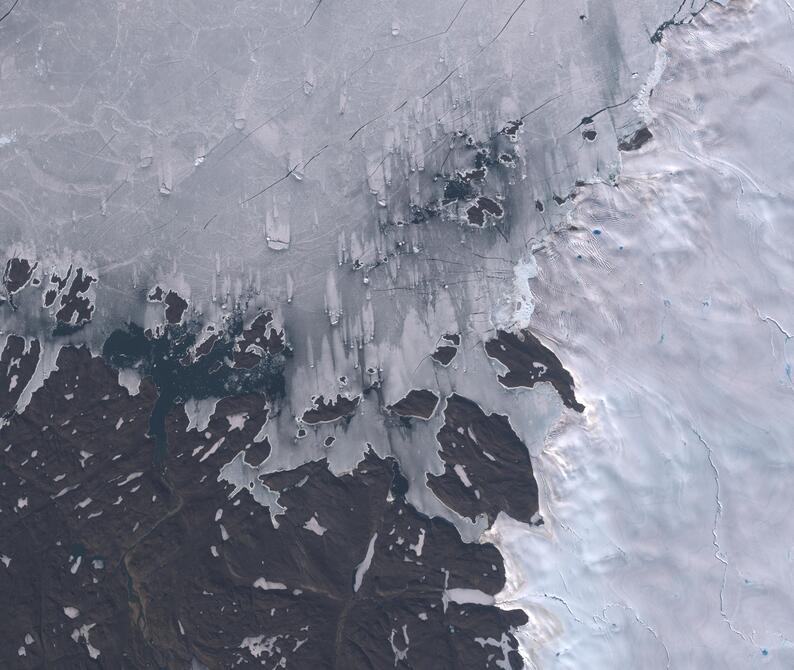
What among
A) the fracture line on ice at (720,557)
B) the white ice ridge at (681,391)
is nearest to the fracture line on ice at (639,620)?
the white ice ridge at (681,391)

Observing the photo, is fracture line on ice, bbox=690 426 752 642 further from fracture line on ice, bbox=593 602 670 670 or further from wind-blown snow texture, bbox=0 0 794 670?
fracture line on ice, bbox=593 602 670 670

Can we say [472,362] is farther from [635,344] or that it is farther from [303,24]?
[303,24]

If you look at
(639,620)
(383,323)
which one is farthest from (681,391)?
(383,323)

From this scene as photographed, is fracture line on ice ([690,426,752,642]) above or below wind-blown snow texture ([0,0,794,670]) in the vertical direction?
below

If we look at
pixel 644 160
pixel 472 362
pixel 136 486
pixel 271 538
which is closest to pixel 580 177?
pixel 644 160

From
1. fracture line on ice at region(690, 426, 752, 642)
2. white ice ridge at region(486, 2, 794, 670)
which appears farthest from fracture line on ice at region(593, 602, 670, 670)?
fracture line on ice at region(690, 426, 752, 642)

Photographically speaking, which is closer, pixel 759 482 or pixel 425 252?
pixel 759 482
